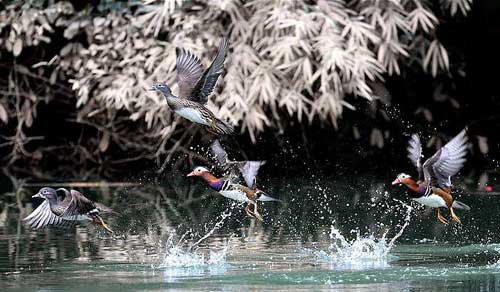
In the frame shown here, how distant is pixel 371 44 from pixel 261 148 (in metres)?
1.80

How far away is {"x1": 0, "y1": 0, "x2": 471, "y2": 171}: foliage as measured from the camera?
14180 mm

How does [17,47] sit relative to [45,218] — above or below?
above

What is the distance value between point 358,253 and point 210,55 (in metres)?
6.48

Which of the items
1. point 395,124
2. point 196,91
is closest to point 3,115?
point 395,124

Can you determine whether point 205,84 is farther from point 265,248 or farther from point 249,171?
point 265,248

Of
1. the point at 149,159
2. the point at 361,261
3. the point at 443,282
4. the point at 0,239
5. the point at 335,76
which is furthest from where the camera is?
the point at 149,159

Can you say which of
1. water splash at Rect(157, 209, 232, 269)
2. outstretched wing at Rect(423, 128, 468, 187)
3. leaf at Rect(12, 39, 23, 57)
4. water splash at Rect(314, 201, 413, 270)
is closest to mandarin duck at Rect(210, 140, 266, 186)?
water splash at Rect(157, 209, 232, 269)

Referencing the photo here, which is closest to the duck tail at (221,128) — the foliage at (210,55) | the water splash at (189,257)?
the water splash at (189,257)

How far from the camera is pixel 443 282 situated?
7262 millimetres

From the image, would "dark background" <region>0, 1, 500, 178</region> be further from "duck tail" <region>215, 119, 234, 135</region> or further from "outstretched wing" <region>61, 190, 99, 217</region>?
"outstretched wing" <region>61, 190, 99, 217</region>

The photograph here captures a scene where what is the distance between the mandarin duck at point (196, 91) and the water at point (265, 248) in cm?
83

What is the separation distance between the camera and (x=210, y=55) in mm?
14742

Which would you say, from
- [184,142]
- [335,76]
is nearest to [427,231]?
[335,76]

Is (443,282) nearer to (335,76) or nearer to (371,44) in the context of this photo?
(335,76)
